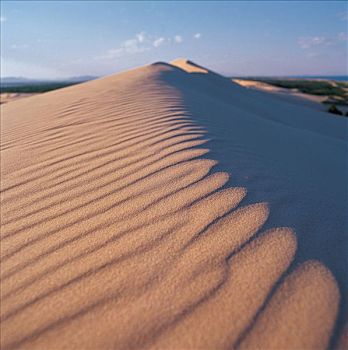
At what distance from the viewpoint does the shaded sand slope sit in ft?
3.14

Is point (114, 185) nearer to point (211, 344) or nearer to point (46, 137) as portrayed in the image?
point (211, 344)

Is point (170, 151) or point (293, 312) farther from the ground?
point (170, 151)

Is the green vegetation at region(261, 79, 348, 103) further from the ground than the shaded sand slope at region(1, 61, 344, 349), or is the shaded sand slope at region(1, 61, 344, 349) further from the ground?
the shaded sand slope at region(1, 61, 344, 349)

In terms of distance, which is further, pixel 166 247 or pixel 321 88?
pixel 321 88

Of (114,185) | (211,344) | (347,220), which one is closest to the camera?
(211,344)

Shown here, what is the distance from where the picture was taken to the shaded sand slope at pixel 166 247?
0.96m

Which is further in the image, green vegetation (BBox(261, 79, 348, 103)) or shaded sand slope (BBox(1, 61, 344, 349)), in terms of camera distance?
green vegetation (BBox(261, 79, 348, 103))

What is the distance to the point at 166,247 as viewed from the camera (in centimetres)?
125

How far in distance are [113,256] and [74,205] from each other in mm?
512

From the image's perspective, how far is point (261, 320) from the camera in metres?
0.96

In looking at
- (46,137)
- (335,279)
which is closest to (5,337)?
(335,279)

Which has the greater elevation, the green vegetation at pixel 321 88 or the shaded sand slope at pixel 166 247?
the shaded sand slope at pixel 166 247

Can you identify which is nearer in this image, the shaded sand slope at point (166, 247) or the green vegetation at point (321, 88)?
the shaded sand slope at point (166, 247)

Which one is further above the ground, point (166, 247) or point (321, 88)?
point (166, 247)
